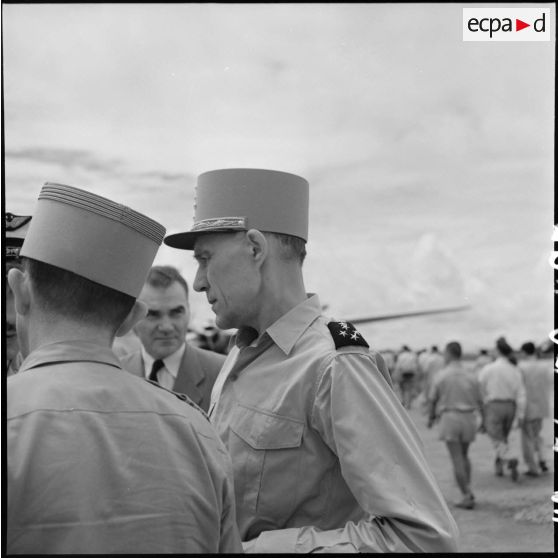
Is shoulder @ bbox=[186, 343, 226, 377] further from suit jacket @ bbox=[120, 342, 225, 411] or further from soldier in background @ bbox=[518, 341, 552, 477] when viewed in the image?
soldier in background @ bbox=[518, 341, 552, 477]

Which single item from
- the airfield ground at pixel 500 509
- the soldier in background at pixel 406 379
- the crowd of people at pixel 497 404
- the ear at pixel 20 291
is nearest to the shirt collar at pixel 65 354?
the ear at pixel 20 291

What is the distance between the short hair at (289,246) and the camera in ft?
7.35

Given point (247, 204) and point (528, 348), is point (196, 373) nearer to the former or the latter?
point (247, 204)

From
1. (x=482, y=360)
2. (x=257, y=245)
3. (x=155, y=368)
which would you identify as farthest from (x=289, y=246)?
(x=482, y=360)

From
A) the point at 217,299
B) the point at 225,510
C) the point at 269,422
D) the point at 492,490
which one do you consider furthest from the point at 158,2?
the point at 492,490

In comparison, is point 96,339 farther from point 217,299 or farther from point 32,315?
point 217,299

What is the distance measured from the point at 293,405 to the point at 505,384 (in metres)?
7.38

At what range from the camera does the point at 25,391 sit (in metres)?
1.46

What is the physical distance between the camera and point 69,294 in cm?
157

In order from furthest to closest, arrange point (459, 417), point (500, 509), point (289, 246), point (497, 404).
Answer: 1. point (497, 404)
2. point (459, 417)
3. point (500, 509)
4. point (289, 246)

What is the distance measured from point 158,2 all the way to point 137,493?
1257 millimetres

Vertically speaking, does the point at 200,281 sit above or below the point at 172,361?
above

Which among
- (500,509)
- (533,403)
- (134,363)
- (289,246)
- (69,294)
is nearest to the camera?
(69,294)

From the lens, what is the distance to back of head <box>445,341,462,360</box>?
8430 mm
